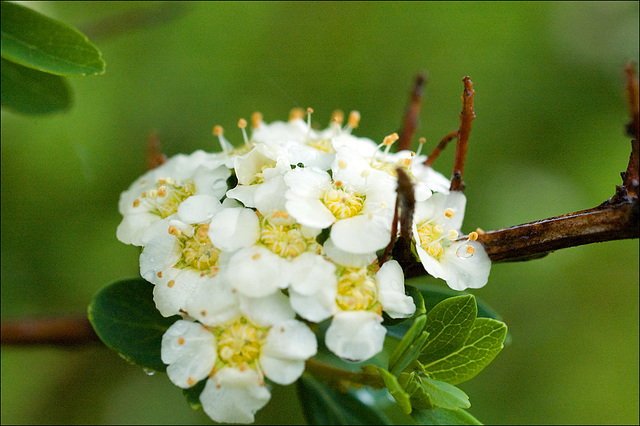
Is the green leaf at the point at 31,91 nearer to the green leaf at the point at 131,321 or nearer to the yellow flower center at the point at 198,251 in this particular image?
the green leaf at the point at 131,321

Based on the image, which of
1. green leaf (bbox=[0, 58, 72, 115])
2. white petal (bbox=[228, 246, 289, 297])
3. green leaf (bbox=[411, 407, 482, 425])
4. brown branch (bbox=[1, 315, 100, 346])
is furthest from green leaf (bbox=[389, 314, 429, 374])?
green leaf (bbox=[0, 58, 72, 115])

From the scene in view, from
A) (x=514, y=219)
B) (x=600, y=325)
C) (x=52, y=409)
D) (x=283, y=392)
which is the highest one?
(x=514, y=219)

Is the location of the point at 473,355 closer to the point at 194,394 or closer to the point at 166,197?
the point at 194,394

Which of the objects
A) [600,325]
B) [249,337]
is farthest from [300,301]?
[600,325]

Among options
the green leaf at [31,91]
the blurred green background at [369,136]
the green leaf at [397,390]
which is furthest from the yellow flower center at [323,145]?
the blurred green background at [369,136]

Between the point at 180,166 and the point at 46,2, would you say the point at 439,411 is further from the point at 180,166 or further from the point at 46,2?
the point at 46,2

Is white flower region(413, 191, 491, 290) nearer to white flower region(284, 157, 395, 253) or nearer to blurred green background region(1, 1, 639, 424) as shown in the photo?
white flower region(284, 157, 395, 253)
